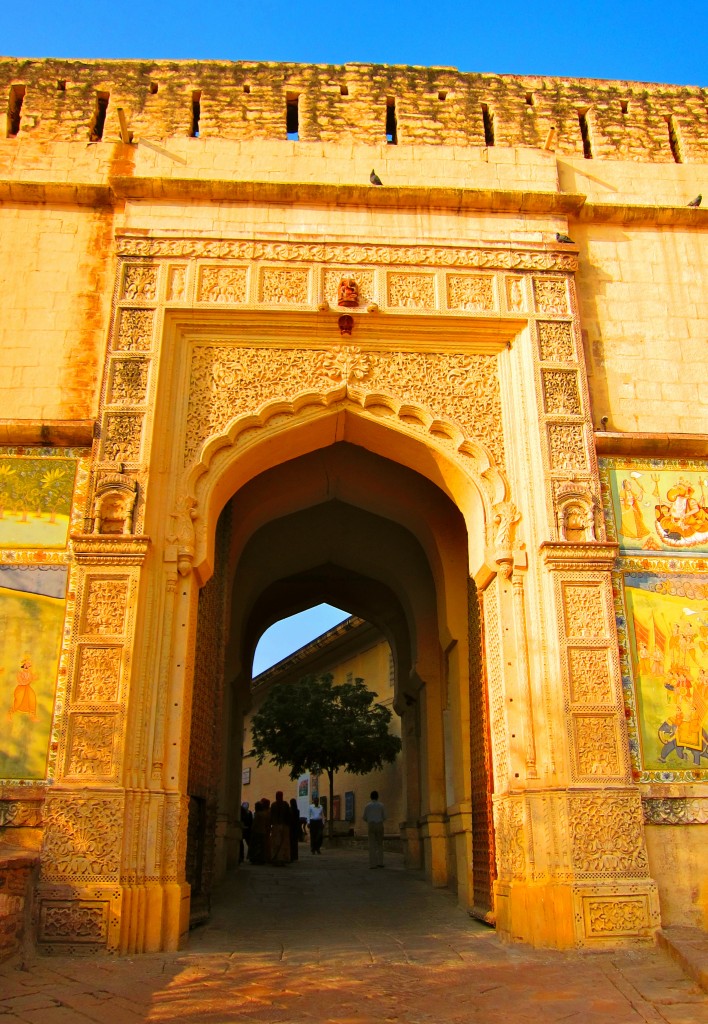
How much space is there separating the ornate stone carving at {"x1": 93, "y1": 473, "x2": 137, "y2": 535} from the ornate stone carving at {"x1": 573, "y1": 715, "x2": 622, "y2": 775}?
143 inches

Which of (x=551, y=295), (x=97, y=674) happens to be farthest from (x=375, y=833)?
(x=551, y=295)

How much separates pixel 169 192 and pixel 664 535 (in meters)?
5.19

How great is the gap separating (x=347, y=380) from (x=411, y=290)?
1016 millimetres

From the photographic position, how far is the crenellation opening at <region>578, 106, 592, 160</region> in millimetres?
8547

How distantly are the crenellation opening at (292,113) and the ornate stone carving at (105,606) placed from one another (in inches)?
186

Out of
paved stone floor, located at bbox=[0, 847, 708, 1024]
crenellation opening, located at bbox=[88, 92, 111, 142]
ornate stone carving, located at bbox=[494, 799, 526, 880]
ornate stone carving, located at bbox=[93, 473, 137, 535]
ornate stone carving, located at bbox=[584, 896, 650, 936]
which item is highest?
crenellation opening, located at bbox=[88, 92, 111, 142]

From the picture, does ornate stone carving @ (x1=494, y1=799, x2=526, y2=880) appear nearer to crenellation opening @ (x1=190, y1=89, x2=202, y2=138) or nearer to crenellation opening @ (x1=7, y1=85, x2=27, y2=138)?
crenellation opening @ (x1=190, y1=89, x2=202, y2=138)

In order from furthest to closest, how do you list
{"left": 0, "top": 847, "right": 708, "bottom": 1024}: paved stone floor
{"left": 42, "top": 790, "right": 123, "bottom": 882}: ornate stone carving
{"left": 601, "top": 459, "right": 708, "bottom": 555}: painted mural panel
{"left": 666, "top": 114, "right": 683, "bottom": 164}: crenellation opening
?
{"left": 666, "top": 114, "right": 683, "bottom": 164}: crenellation opening < {"left": 601, "top": 459, "right": 708, "bottom": 555}: painted mural panel < {"left": 42, "top": 790, "right": 123, "bottom": 882}: ornate stone carving < {"left": 0, "top": 847, "right": 708, "bottom": 1024}: paved stone floor

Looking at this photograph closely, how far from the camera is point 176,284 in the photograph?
7.54 meters

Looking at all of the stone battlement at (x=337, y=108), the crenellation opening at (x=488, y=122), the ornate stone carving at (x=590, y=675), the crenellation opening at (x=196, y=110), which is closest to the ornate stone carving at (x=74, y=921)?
the ornate stone carving at (x=590, y=675)

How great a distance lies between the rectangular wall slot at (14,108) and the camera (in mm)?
8289

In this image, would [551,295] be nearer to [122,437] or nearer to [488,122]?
[488,122]

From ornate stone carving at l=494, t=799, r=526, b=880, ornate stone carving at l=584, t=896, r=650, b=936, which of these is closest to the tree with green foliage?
ornate stone carving at l=494, t=799, r=526, b=880

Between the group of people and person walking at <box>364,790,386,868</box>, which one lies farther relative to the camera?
the group of people
